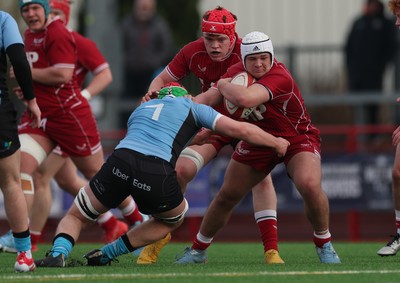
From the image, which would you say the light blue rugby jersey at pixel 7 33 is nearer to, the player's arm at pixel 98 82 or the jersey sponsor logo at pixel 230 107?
the jersey sponsor logo at pixel 230 107

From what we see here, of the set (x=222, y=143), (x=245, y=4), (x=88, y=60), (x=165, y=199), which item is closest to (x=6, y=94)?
(x=165, y=199)

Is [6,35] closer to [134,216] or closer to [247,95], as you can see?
[247,95]

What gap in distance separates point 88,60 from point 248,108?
3184mm

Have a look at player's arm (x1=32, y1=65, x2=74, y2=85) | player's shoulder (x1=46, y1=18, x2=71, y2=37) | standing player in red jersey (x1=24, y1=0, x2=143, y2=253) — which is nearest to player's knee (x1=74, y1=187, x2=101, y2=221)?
player's arm (x1=32, y1=65, x2=74, y2=85)

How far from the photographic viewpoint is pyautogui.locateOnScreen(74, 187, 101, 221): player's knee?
9.18 meters

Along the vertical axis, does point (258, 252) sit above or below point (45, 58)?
below

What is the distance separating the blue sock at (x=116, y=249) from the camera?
30.6 feet

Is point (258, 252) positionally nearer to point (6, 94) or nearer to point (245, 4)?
point (6, 94)

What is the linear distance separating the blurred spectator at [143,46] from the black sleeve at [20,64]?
8.87 meters

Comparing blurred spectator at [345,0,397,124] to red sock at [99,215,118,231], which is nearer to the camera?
red sock at [99,215,118,231]

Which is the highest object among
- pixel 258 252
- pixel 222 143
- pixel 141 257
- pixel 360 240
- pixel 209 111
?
pixel 209 111

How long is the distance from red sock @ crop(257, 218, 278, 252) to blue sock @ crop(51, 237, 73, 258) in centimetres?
174

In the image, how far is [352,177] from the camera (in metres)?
15.8

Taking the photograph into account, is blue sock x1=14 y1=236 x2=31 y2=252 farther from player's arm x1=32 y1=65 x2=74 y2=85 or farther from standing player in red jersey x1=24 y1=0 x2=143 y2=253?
standing player in red jersey x1=24 y1=0 x2=143 y2=253
